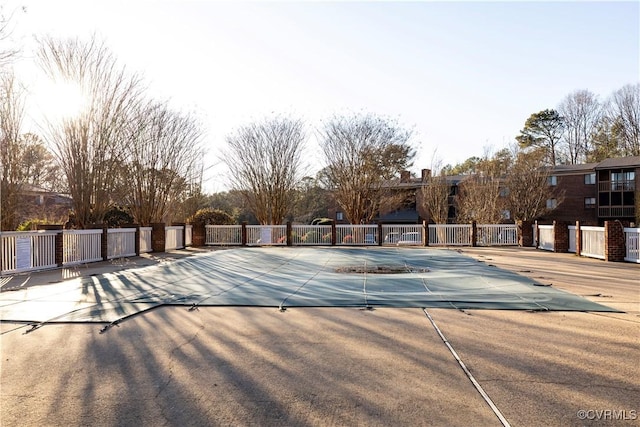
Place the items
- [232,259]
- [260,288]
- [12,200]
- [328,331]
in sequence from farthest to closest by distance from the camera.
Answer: [12,200] → [232,259] → [260,288] → [328,331]

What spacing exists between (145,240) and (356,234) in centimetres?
1107

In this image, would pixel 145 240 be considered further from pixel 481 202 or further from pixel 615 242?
pixel 481 202

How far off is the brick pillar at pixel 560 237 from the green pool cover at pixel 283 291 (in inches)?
331

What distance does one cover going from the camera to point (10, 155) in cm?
1758

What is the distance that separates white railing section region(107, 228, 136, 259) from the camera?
16828 mm

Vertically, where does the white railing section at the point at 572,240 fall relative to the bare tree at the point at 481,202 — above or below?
below

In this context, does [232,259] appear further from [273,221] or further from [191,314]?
[273,221]

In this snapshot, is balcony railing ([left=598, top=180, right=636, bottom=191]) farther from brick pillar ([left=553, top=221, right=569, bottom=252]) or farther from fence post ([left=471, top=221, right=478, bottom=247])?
brick pillar ([left=553, top=221, right=569, bottom=252])

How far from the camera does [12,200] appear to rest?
1759 centimetres

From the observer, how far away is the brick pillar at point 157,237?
2031 cm

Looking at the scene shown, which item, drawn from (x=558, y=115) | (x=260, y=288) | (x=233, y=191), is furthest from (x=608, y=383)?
(x=558, y=115)

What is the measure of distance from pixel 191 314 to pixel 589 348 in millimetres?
5422

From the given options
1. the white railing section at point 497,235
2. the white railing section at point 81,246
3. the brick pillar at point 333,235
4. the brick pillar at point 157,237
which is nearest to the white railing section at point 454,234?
the white railing section at point 497,235

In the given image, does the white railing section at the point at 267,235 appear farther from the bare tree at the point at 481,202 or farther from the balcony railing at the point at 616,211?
the balcony railing at the point at 616,211
